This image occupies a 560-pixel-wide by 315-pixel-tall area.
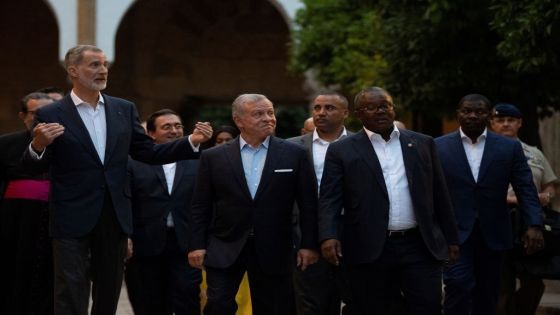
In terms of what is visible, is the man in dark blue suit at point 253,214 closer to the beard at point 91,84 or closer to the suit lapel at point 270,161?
the suit lapel at point 270,161

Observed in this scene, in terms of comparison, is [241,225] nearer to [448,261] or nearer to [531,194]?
[448,261]

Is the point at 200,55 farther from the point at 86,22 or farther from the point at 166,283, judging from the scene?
the point at 166,283

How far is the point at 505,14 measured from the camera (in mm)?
12258

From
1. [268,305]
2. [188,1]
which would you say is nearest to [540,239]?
[268,305]

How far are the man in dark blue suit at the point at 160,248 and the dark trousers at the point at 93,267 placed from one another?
226cm

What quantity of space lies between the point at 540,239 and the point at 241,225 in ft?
7.80

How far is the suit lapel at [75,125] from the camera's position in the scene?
8.48m

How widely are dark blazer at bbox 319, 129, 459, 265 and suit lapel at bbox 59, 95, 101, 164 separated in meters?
1.48

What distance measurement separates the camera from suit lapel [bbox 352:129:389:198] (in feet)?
27.9

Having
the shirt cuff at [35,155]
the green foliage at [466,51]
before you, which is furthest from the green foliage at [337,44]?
the shirt cuff at [35,155]

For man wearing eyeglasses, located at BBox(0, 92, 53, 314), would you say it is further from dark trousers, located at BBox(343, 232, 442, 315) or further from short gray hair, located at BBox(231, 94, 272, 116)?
dark trousers, located at BBox(343, 232, 442, 315)

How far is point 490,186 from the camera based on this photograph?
10.1 meters

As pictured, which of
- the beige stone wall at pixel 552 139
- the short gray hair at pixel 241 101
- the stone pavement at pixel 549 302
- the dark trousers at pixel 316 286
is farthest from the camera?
the beige stone wall at pixel 552 139

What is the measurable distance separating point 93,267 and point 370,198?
177 centimetres
